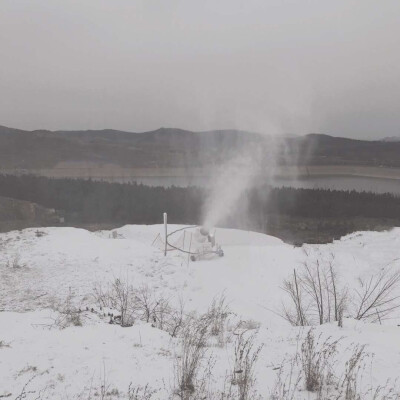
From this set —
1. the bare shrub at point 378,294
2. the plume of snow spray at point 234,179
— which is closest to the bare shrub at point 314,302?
the bare shrub at point 378,294

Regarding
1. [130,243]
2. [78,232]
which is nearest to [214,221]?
[130,243]

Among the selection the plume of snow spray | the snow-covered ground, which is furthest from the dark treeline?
the snow-covered ground

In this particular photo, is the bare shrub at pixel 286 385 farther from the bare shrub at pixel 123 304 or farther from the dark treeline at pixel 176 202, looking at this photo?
the dark treeline at pixel 176 202

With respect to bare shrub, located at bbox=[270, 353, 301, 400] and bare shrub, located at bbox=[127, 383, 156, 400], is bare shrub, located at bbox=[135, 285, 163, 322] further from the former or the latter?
bare shrub, located at bbox=[270, 353, 301, 400]

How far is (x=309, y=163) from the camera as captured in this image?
289 ft

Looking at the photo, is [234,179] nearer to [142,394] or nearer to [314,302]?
[314,302]

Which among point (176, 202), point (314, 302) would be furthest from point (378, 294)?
point (176, 202)

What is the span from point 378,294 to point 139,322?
6388mm

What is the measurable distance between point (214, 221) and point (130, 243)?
21.8ft

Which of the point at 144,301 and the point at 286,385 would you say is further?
the point at 144,301

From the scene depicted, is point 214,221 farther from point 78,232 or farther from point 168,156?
point 168,156

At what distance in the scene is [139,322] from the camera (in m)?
7.08

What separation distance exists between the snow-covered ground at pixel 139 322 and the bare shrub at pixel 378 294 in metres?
0.44

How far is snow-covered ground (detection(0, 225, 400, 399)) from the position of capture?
4.23 meters
